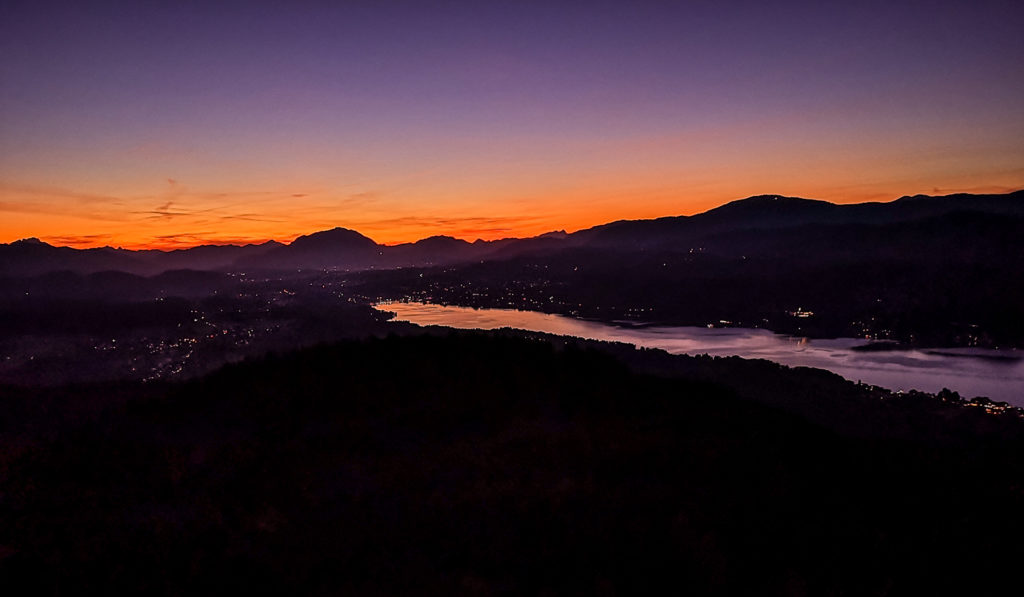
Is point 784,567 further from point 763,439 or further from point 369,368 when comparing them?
point 369,368

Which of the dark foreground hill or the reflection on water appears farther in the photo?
the reflection on water

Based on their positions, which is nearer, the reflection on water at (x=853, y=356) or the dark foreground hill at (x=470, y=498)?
the dark foreground hill at (x=470, y=498)

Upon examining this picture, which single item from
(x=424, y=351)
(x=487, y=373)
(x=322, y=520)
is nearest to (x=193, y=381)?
(x=424, y=351)

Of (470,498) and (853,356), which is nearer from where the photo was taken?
(470,498)

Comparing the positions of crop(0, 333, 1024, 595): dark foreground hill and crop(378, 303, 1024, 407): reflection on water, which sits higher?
crop(0, 333, 1024, 595): dark foreground hill

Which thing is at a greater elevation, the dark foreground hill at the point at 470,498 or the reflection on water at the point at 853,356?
the dark foreground hill at the point at 470,498
